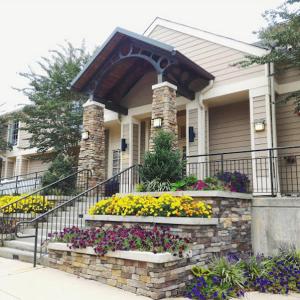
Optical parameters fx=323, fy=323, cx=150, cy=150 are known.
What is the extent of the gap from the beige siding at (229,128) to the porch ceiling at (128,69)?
1.12 metres

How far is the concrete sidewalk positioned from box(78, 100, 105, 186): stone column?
4.68 m

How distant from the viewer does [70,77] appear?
44.5 ft

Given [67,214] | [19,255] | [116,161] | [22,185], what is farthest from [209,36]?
[22,185]

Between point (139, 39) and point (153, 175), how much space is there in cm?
394

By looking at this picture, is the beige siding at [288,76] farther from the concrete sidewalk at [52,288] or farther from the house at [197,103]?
the concrete sidewalk at [52,288]

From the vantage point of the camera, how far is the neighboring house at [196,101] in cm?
865

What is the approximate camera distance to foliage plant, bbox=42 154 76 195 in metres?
10.2

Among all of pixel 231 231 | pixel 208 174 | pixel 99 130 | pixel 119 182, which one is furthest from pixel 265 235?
pixel 99 130

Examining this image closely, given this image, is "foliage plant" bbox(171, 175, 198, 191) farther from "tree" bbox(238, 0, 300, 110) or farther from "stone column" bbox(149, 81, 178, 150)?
"tree" bbox(238, 0, 300, 110)

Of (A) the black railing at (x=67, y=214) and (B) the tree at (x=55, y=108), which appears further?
(B) the tree at (x=55, y=108)

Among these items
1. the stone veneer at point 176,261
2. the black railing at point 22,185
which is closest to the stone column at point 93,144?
the black railing at point 22,185

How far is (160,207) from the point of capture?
5680 mm

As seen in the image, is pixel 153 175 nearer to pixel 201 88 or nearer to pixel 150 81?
pixel 201 88

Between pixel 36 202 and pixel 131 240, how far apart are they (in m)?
4.93
